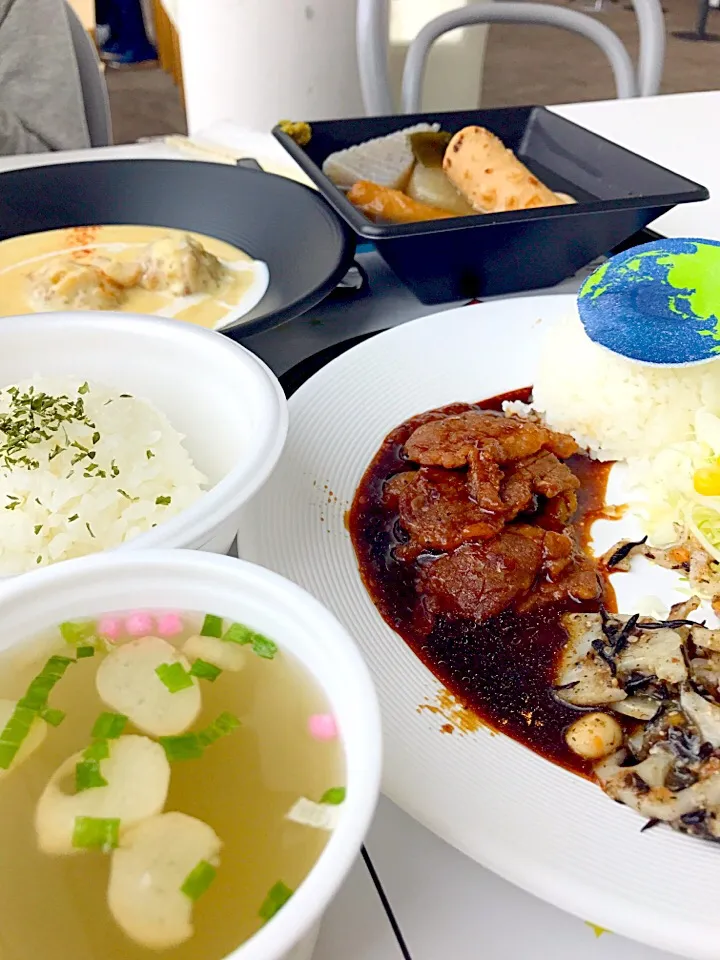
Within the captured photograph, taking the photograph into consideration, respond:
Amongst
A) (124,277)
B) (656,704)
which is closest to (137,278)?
(124,277)

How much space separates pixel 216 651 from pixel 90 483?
1.08 ft

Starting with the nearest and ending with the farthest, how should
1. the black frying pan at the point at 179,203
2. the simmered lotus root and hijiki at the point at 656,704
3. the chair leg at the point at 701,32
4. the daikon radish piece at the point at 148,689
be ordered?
the daikon radish piece at the point at 148,689 < the simmered lotus root and hijiki at the point at 656,704 < the black frying pan at the point at 179,203 < the chair leg at the point at 701,32

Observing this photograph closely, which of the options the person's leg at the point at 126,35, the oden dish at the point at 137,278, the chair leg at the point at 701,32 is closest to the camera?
the oden dish at the point at 137,278

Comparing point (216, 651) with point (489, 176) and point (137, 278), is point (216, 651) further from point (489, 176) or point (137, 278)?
point (489, 176)

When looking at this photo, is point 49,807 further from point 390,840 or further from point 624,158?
point 624,158

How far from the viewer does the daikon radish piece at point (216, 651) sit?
801 millimetres

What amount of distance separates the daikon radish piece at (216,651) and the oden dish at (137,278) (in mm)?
986

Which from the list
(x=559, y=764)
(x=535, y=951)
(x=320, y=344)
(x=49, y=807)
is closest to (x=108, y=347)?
(x=320, y=344)

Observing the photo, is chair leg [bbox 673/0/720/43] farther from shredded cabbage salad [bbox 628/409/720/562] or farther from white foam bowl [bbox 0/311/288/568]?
white foam bowl [bbox 0/311/288/568]

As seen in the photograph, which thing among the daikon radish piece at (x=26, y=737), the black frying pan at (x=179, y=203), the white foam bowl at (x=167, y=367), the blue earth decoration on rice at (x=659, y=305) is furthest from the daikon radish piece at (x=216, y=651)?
the black frying pan at (x=179, y=203)

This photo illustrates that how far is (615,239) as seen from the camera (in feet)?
5.85

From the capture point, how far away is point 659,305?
1498 millimetres

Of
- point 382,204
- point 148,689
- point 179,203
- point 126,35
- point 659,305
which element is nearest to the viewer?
point 148,689

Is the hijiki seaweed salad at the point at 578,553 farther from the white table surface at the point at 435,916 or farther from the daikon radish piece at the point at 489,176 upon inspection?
the daikon radish piece at the point at 489,176
